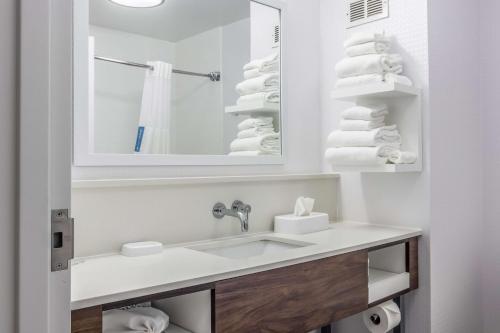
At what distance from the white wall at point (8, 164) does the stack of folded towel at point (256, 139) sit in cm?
134

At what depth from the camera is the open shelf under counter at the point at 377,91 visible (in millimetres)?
1777

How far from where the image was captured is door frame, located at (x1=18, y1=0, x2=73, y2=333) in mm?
551

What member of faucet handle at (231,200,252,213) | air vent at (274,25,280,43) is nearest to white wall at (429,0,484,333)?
air vent at (274,25,280,43)

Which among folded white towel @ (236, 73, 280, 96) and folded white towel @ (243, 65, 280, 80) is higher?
folded white towel @ (243, 65, 280, 80)

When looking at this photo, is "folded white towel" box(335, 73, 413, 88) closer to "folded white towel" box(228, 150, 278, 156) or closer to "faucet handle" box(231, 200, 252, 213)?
"folded white towel" box(228, 150, 278, 156)

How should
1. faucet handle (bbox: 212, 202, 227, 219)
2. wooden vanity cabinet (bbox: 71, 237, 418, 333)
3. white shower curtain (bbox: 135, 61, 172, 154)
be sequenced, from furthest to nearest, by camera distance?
faucet handle (bbox: 212, 202, 227, 219)
white shower curtain (bbox: 135, 61, 172, 154)
wooden vanity cabinet (bbox: 71, 237, 418, 333)

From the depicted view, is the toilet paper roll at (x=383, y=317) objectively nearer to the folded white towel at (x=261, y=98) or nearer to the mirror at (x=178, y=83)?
the mirror at (x=178, y=83)

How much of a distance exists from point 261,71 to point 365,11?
63 cm

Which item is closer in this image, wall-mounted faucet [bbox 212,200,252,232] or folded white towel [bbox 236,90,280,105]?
wall-mounted faucet [bbox 212,200,252,232]

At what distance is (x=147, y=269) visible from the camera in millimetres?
1204

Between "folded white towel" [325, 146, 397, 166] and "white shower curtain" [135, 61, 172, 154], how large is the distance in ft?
2.47

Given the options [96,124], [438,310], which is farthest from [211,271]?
[438,310]

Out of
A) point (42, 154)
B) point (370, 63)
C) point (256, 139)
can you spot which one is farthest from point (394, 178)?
point (42, 154)

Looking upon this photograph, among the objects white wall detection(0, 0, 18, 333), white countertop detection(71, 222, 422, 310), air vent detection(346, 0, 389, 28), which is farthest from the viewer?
air vent detection(346, 0, 389, 28)
